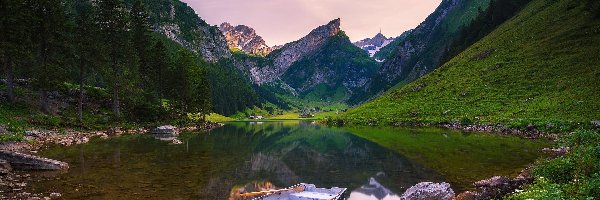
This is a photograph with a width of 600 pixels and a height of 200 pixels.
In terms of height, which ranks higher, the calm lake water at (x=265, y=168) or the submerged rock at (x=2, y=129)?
the submerged rock at (x=2, y=129)

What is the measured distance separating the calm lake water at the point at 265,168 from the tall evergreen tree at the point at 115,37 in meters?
23.4

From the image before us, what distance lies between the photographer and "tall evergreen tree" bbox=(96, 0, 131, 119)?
227 ft

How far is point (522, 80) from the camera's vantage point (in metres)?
79.6

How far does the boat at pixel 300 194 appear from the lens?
20.8 metres

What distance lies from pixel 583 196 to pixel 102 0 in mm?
76652

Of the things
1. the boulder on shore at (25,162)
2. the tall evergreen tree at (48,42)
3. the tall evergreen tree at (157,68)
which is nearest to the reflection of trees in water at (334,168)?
the boulder on shore at (25,162)

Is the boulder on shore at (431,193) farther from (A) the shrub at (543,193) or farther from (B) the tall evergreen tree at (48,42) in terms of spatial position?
(B) the tall evergreen tree at (48,42)

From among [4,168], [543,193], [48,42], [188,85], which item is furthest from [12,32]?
[543,193]

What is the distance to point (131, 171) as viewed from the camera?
2975cm

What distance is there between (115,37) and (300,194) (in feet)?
206

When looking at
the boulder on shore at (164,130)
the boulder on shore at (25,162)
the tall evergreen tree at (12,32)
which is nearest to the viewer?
the boulder on shore at (25,162)

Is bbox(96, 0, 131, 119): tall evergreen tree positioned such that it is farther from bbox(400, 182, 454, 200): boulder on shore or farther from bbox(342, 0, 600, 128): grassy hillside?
bbox(400, 182, 454, 200): boulder on shore

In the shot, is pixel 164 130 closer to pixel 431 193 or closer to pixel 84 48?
pixel 84 48

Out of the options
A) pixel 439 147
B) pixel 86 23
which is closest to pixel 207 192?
pixel 439 147
